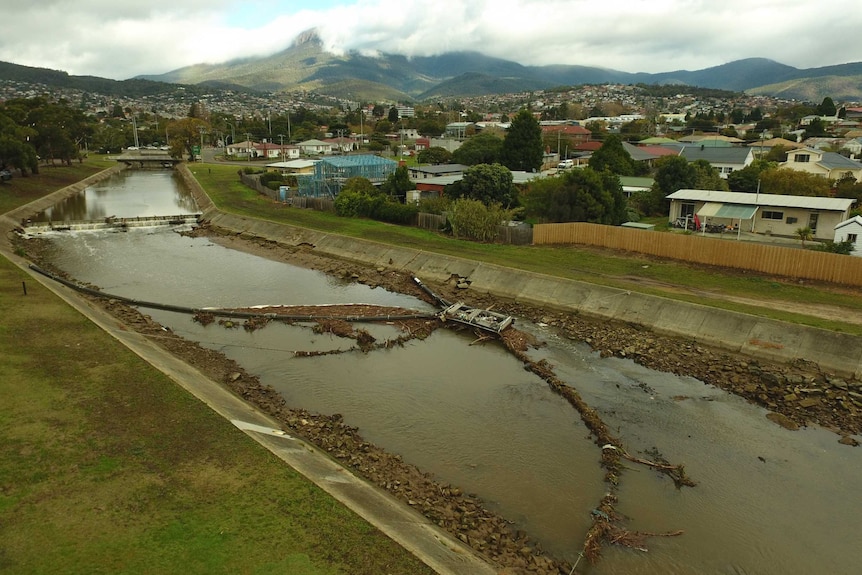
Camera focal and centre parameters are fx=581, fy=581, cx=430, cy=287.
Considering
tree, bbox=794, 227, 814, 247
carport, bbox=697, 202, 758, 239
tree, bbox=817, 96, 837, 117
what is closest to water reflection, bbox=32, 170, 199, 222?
carport, bbox=697, 202, 758, 239

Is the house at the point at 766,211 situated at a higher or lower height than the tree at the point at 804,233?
higher

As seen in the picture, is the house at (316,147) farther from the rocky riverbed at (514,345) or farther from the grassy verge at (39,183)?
the rocky riverbed at (514,345)

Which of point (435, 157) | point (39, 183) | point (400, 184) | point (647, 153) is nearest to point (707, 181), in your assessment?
point (400, 184)

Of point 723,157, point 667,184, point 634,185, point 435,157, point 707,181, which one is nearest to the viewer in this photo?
point 667,184

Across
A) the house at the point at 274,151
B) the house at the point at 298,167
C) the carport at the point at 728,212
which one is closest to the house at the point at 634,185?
the carport at the point at 728,212

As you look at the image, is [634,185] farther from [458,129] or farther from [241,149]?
[241,149]

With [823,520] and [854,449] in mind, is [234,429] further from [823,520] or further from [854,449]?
[854,449]
